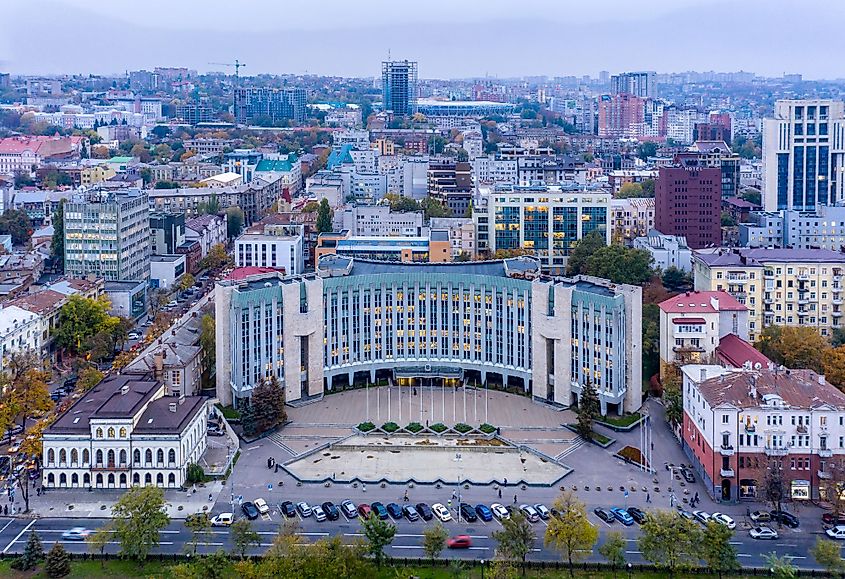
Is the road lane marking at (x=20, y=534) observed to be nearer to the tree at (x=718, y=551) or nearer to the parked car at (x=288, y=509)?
the parked car at (x=288, y=509)

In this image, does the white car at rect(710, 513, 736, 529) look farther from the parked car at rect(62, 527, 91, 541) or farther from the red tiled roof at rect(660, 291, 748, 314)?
the parked car at rect(62, 527, 91, 541)

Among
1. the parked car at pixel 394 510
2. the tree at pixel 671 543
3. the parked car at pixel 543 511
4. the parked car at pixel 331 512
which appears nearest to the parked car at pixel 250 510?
the parked car at pixel 331 512

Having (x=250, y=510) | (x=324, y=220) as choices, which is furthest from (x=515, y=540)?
(x=324, y=220)

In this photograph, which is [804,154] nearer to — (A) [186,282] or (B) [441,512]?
(A) [186,282]

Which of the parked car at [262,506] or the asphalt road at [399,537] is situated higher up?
the parked car at [262,506]

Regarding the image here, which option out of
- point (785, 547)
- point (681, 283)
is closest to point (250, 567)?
point (785, 547)

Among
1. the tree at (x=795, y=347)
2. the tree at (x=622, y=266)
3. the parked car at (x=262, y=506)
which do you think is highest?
the tree at (x=622, y=266)

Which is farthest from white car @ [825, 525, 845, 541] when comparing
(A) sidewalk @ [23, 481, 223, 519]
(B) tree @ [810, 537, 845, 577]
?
(A) sidewalk @ [23, 481, 223, 519]
